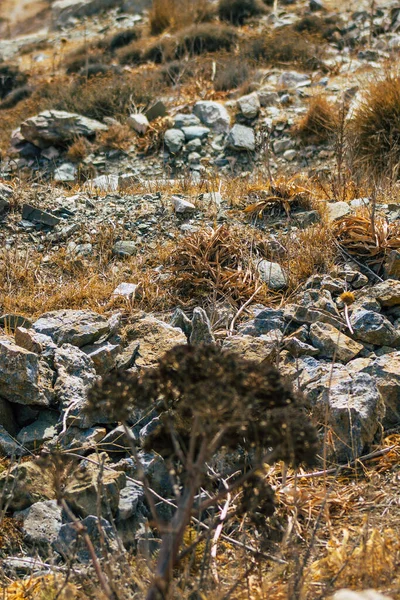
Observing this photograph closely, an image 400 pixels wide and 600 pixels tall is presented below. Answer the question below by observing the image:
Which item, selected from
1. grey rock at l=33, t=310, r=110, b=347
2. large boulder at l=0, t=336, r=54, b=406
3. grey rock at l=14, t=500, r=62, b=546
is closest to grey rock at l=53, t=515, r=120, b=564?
grey rock at l=14, t=500, r=62, b=546

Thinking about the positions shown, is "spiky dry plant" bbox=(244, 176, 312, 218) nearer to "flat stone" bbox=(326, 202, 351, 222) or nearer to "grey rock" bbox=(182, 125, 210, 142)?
"flat stone" bbox=(326, 202, 351, 222)

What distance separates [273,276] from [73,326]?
1.26 meters

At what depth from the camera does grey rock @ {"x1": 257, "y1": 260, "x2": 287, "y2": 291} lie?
14.0 ft

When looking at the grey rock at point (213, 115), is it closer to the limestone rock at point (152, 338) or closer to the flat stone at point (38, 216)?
the flat stone at point (38, 216)

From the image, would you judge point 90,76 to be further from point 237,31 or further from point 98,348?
point 98,348

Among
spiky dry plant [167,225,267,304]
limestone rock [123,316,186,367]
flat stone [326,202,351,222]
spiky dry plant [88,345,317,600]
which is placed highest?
spiky dry plant [88,345,317,600]

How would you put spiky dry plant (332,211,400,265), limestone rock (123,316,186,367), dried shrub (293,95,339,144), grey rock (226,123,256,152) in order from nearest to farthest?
limestone rock (123,316,186,367), spiky dry plant (332,211,400,265), dried shrub (293,95,339,144), grey rock (226,123,256,152)

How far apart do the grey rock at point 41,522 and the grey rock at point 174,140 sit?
6.89 metres

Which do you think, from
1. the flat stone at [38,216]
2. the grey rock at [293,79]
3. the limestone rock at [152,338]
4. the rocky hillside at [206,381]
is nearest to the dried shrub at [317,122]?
the rocky hillside at [206,381]

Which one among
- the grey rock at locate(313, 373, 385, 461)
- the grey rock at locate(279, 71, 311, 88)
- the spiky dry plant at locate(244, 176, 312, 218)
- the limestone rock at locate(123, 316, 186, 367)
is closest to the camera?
the grey rock at locate(313, 373, 385, 461)

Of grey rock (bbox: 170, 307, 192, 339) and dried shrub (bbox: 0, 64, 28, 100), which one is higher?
grey rock (bbox: 170, 307, 192, 339)

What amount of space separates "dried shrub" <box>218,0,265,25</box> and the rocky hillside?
7.71 m

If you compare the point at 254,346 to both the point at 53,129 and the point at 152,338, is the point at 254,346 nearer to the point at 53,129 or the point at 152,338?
the point at 152,338

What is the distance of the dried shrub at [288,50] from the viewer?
11719 mm
